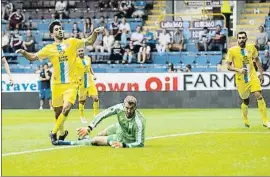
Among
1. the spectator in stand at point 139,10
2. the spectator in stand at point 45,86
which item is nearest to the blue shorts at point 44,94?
the spectator in stand at point 45,86

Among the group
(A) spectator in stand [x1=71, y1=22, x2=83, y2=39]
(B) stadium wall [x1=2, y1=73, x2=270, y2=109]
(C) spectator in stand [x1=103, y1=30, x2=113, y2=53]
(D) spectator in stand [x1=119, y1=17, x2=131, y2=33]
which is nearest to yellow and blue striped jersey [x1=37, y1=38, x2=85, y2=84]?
(B) stadium wall [x1=2, y1=73, x2=270, y2=109]

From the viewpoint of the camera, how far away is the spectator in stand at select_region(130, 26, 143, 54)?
3672cm

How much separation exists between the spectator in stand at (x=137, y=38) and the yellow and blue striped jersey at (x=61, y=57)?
20334 mm

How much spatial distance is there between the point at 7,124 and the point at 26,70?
563 inches

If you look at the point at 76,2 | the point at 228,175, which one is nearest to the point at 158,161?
the point at 228,175

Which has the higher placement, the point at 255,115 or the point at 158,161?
the point at 158,161

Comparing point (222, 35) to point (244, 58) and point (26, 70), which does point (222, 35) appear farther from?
point (244, 58)

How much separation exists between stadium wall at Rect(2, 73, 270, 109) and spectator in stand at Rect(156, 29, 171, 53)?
3.01 metres

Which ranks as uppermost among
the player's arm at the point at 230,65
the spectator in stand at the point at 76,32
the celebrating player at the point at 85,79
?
the player's arm at the point at 230,65

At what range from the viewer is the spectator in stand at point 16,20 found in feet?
135

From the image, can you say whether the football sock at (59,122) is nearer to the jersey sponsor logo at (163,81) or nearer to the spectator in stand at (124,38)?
the jersey sponsor logo at (163,81)

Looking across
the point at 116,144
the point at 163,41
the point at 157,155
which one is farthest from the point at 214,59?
the point at 157,155

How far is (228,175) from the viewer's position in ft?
35.2

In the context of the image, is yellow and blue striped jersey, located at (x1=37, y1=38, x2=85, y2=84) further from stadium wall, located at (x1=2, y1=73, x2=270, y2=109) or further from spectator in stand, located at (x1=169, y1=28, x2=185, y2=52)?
spectator in stand, located at (x1=169, y1=28, x2=185, y2=52)
